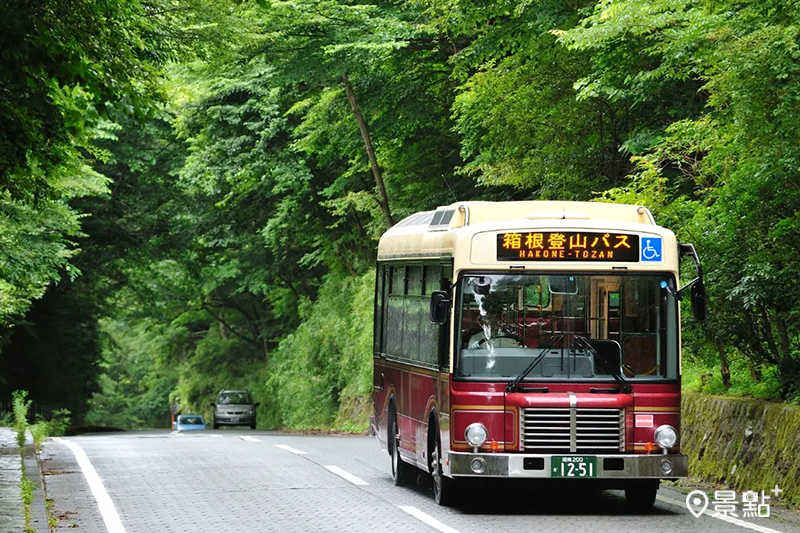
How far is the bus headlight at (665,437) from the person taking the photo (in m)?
13.4

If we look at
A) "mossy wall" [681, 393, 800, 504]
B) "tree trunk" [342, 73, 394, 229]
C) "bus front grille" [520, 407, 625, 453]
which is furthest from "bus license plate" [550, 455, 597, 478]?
"tree trunk" [342, 73, 394, 229]

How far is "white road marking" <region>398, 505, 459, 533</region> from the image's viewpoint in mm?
12242

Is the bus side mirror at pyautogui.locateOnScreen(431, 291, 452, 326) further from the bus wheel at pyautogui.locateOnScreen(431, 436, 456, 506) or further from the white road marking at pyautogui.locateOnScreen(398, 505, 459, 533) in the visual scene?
the white road marking at pyautogui.locateOnScreen(398, 505, 459, 533)

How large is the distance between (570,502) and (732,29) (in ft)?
17.6

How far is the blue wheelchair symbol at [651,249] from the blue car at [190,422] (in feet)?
150

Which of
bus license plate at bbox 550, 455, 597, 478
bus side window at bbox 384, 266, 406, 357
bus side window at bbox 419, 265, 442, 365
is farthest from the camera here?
bus side window at bbox 384, 266, 406, 357

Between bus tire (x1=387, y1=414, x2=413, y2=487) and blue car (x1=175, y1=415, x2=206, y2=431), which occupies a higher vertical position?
blue car (x1=175, y1=415, x2=206, y2=431)

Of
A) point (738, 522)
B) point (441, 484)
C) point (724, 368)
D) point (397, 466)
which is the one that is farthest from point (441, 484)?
point (724, 368)

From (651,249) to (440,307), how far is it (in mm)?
2221

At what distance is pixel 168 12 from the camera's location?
68.5ft

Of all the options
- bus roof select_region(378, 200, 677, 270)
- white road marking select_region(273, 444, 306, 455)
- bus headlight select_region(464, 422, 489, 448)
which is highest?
bus roof select_region(378, 200, 677, 270)

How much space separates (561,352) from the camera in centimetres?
1347

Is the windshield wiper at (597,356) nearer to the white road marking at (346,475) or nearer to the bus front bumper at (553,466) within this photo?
the bus front bumper at (553,466)

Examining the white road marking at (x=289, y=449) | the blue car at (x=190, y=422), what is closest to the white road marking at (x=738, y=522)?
the white road marking at (x=289, y=449)
